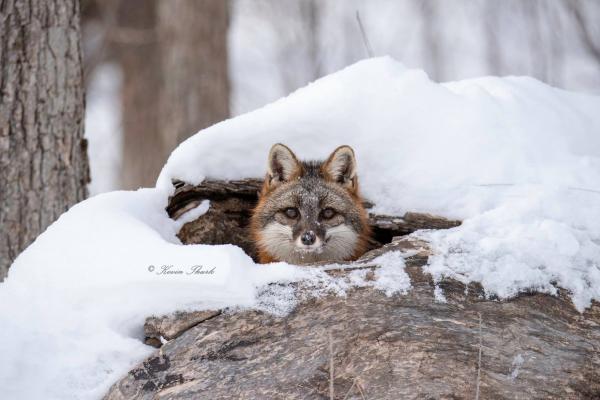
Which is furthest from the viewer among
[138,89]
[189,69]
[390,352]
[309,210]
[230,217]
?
[138,89]

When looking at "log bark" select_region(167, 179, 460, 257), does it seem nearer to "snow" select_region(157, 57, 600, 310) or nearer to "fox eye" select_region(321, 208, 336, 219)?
"snow" select_region(157, 57, 600, 310)

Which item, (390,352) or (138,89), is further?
(138,89)

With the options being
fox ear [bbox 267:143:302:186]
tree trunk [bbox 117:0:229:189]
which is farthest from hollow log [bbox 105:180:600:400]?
tree trunk [bbox 117:0:229:189]

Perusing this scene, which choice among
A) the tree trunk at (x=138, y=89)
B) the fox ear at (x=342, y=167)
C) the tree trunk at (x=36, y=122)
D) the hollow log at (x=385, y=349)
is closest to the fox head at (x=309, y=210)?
the fox ear at (x=342, y=167)

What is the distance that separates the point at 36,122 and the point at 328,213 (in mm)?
2765

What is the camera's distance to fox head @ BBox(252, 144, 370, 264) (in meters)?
5.54

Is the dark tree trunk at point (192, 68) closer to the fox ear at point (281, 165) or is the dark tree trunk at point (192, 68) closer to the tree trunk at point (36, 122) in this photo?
the tree trunk at point (36, 122)

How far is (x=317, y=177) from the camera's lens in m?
5.87

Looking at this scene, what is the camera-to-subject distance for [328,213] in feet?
18.6

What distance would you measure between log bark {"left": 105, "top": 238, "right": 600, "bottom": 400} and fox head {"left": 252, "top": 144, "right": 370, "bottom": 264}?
1.58 m

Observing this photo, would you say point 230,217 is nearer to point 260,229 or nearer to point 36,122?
point 260,229

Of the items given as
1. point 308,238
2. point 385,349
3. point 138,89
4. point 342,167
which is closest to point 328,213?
point 342,167

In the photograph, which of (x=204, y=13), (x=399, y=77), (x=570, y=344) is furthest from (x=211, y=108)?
(x=570, y=344)

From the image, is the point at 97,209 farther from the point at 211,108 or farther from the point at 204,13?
the point at 204,13
